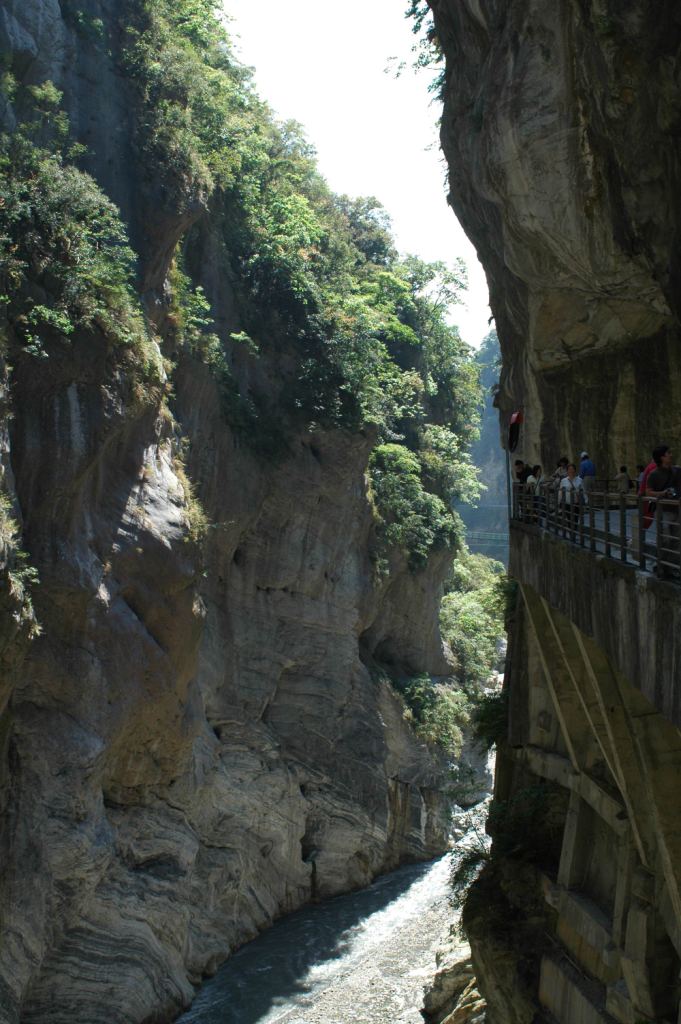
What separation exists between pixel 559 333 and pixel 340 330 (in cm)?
1505

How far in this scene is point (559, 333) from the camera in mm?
19844

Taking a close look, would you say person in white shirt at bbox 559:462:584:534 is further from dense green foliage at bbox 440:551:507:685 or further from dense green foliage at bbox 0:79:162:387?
dense green foliage at bbox 440:551:507:685

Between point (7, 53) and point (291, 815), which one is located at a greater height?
point (7, 53)

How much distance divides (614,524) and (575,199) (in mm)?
4753

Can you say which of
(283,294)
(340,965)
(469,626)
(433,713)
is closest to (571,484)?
(340,965)

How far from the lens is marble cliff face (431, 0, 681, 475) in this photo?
547 inches

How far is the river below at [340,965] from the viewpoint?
74.2 ft

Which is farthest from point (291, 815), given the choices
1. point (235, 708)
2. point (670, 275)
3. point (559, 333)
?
point (670, 275)

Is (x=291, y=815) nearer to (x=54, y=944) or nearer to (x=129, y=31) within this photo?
(x=54, y=944)

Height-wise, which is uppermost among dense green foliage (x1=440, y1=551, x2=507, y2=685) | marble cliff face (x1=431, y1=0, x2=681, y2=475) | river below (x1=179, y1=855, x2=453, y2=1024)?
marble cliff face (x1=431, y1=0, x2=681, y2=475)

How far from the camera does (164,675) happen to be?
75.4 feet

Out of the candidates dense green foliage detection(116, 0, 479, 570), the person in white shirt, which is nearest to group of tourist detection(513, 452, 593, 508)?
the person in white shirt

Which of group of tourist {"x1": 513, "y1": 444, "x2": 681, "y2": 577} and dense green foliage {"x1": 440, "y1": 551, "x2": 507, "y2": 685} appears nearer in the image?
group of tourist {"x1": 513, "y1": 444, "x2": 681, "y2": 577}

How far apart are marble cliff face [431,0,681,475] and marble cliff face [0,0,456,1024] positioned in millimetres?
7605
